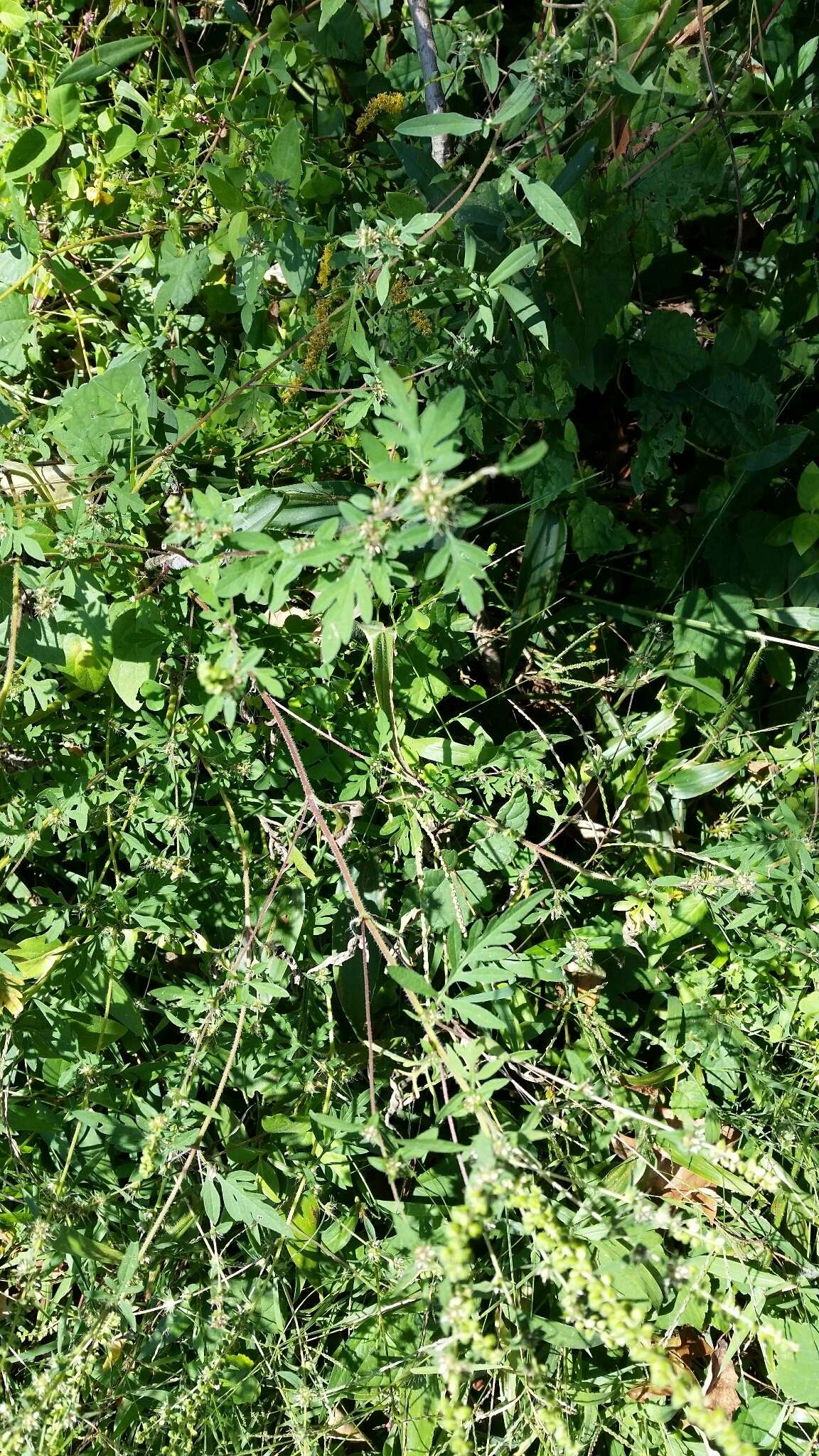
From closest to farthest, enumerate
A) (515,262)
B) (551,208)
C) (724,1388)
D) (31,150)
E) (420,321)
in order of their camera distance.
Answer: (551,208) → (515,262) → (420,321) → (31,150) → (724,1388)

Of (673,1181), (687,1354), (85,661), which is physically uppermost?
(85,661)

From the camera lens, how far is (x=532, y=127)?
1.69m

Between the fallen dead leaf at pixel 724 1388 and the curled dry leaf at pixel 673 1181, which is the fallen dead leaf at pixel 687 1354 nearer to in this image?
the fallen dead leaf at pixel 724 1388

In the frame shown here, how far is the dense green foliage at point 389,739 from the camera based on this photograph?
1.72m

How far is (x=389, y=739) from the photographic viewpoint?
1883 mm

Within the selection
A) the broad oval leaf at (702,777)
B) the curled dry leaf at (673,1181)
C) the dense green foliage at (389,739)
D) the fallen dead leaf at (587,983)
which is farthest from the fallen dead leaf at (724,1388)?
the broad oval leaf at (702,777)

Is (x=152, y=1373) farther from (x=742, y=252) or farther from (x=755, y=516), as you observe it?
(x=742, y=252)

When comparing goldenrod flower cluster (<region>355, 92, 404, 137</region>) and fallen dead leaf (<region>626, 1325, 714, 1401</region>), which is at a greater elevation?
goldenrod flower cluster (<region>355, 92, 404, 137</region>)

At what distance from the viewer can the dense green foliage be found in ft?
5.65

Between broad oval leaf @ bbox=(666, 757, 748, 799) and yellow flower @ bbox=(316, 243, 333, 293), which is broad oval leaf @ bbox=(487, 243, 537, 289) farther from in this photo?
broad oval leaf @ bbox=(666, 757, 748, 799)

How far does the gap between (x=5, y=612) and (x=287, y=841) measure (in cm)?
66

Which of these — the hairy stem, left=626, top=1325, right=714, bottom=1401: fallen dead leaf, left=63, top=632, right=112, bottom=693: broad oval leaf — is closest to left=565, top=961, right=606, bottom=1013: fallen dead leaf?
left=626, top=1325, right=714, bottom=1401: fallen dead leaf

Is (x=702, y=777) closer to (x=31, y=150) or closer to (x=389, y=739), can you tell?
(x=389, y=739)

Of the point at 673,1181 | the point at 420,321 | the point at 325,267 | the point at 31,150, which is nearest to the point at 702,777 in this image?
the point at 673,1181
